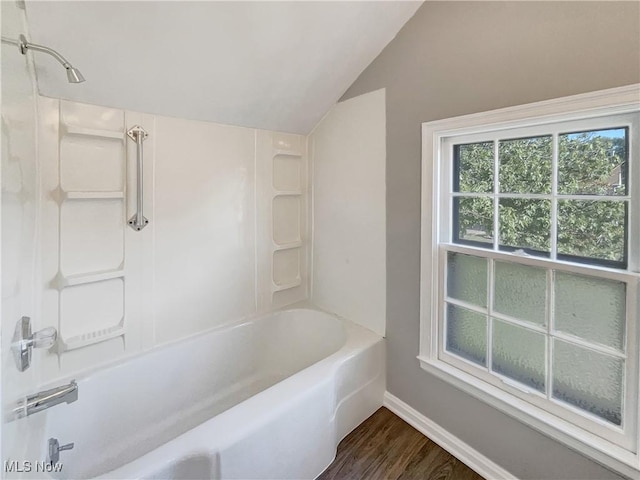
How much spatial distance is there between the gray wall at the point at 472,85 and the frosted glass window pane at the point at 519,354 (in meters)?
0.20

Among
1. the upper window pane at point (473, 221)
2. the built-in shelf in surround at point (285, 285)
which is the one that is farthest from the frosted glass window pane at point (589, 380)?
the built-in shelf in surround at point (285, 285)

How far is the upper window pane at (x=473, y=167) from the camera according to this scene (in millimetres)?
1617

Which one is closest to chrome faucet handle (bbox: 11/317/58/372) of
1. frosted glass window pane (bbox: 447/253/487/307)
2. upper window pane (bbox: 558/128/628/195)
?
frosted glass window pane (bbox: 447/253/487/307)

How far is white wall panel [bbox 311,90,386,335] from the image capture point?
81.0 inches

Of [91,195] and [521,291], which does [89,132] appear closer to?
[91,195]

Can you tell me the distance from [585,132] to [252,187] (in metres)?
1.83

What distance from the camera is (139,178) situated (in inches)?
68.1

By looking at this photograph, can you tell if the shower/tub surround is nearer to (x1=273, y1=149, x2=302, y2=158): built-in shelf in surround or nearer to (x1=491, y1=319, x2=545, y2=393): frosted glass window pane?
(x1=273, y1=149, x2=302, y2=158): built-in shelf in surround

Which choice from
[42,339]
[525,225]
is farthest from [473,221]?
[42,339]

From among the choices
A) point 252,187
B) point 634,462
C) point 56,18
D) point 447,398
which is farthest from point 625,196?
Result: point 56,18

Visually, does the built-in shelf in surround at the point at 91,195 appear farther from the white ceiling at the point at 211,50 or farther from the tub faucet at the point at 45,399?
the tub faucet at the point at 45,399

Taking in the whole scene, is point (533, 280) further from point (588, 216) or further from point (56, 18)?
point (56, 18)

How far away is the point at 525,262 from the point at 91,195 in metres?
2.09

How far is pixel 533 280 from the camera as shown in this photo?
147 cm
